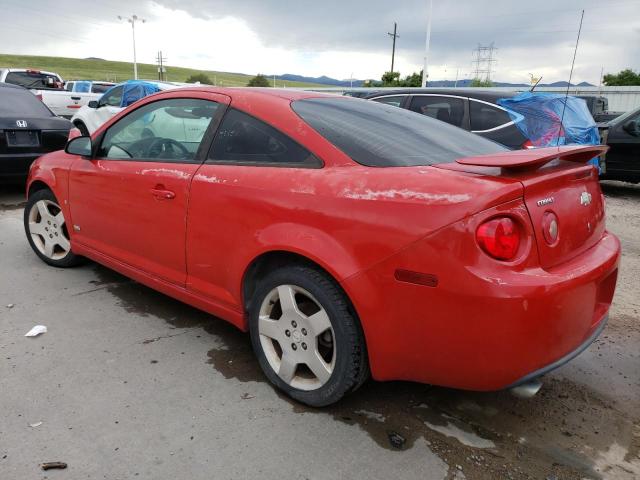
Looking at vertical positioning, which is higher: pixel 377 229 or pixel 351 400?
pixel 377 229

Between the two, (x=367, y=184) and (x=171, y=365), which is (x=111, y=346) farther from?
(x=367, y=184)

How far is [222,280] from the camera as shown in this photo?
2.77 m

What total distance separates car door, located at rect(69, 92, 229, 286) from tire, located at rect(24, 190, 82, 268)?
1.54ft

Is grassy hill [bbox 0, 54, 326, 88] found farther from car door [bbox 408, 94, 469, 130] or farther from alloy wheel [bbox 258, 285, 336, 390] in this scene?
alloy wheel [bbox 258, 285, 336, 390]

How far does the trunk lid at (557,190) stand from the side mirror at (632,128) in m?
7.14

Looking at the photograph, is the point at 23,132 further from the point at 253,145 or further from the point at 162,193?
the point at 253,145

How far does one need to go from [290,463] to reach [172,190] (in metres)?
1.64

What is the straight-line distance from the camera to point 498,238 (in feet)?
6.25

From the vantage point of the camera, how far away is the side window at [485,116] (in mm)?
6857

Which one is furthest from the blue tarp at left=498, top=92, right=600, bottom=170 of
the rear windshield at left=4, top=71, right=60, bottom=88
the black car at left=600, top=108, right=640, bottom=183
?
the rear windshield at left=4, top=71, right=60, bottom=88

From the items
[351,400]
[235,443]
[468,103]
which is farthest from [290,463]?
[468,103]

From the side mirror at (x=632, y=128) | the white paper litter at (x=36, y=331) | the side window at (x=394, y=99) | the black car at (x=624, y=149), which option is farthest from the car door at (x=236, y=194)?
the side mirror at (x=632, y=128)

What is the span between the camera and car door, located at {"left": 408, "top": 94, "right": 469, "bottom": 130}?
23.7 ft

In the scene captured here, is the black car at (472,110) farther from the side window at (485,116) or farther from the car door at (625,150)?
the car door at (625,150)
